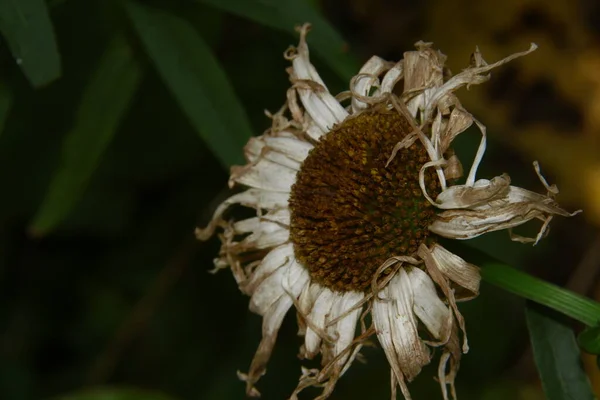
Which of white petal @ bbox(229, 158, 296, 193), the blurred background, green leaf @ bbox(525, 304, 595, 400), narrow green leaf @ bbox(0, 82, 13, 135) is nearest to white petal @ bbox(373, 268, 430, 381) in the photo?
green leaf @ bbox(525, 304, 595, 400)

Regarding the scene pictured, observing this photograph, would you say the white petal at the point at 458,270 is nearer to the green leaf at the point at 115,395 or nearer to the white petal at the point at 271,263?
the white petal at the point at 271,263

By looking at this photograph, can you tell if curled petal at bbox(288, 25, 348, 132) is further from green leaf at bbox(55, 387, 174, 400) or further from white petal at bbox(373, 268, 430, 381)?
green leaf at bbox(55, 387, 174, 400)

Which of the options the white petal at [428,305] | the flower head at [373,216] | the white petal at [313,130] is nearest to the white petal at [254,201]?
the flower head at [373,216]

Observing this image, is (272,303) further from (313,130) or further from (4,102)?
(4,102)

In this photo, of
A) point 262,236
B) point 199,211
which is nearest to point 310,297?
point 262,236

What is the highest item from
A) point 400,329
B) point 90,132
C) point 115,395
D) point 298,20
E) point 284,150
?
point 298,20

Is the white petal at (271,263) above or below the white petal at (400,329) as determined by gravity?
below

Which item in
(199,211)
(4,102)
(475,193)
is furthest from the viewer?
(199,211)
